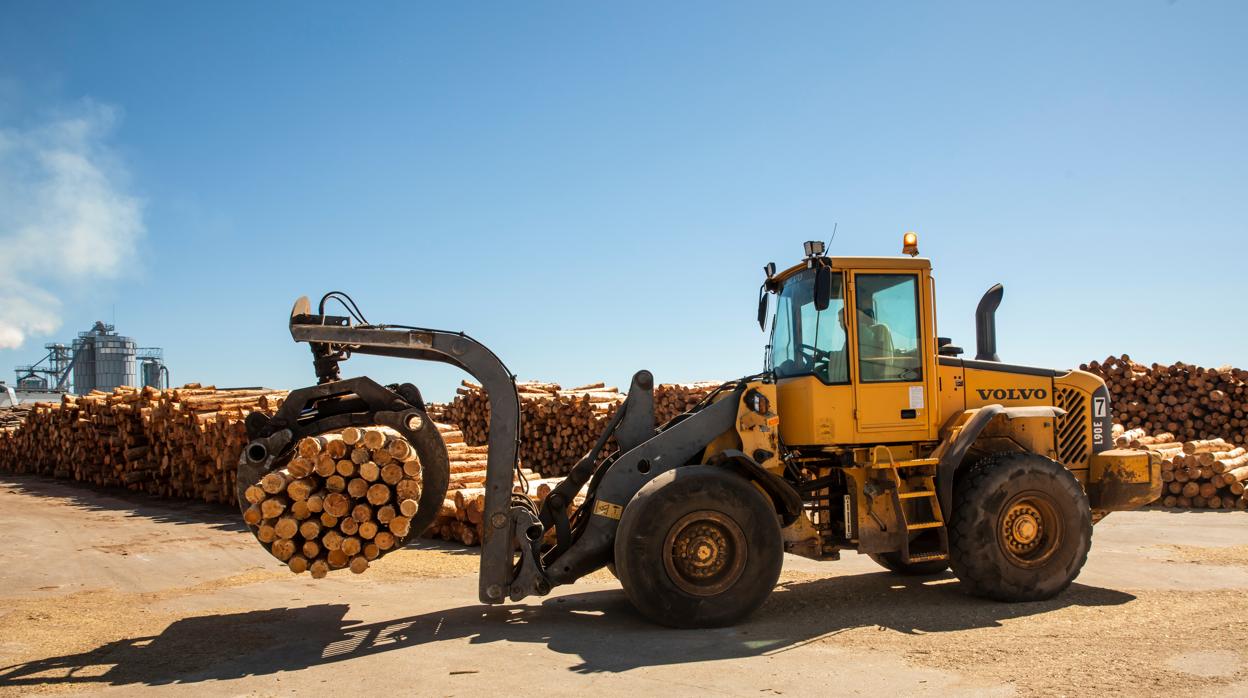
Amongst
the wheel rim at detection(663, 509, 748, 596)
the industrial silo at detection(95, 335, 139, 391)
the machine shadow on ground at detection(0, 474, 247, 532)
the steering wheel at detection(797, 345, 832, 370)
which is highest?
the industrial silo at detection(95, 335, 139, 391)

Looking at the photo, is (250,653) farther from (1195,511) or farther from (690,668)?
(1195,511)

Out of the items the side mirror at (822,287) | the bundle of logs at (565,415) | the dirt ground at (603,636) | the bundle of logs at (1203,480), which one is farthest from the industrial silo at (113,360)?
the side mirror at (822,287)

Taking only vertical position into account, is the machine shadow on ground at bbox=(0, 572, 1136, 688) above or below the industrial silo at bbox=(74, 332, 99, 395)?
below

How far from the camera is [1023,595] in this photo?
775 cm

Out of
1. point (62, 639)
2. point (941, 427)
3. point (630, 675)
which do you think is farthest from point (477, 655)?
point (941, 427)

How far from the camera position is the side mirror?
23.9ft

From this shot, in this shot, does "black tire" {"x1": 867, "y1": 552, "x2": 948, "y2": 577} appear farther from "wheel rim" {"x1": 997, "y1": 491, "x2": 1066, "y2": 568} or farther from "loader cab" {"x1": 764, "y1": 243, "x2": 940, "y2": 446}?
"loader cab" {"x1": 764, "y1": 243, "x2": 940, "y2": 446}

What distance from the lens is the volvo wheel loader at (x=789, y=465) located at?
23.7ft

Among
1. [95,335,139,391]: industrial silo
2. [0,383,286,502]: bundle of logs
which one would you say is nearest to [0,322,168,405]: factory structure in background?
[95,335,139,391]: industrial silo

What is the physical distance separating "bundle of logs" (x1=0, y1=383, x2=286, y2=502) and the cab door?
12.3 metres

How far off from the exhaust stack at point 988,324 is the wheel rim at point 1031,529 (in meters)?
1.63

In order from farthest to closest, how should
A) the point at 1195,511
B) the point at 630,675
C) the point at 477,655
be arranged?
the point at 1195,511 → the point at 477,655 → the point at 630,675

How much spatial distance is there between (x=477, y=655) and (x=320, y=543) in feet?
5.34

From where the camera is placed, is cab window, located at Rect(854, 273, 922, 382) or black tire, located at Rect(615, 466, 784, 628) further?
cab window, located at Rect(854, 273, 922, 382)
